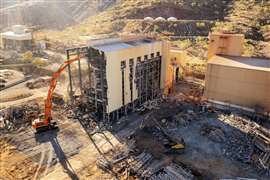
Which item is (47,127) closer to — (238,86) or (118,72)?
(118,72)

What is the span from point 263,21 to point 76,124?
2073 inches

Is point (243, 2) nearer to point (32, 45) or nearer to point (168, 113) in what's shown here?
point (32, 45)

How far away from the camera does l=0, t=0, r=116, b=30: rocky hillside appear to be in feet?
282

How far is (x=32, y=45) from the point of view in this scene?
5422 centimetres

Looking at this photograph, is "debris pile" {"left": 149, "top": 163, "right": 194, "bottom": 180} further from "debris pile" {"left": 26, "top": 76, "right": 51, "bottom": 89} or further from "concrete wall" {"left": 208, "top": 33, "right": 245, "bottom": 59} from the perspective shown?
"debris pile" {"left": 26, "top": 76, "right": 51, "bottom": 89}

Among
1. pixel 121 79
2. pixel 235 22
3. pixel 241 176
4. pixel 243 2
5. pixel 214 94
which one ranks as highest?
pixel 243 2

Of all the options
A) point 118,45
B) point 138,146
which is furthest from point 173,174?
point 118,45

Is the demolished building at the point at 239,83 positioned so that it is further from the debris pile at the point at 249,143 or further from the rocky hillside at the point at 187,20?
the rocky hillside at the point at 187,20

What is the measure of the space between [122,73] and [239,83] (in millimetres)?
11514

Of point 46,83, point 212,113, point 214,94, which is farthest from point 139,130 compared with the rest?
point 46,83

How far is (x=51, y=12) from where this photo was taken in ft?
304

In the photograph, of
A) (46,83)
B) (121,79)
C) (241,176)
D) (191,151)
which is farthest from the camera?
(46,83)

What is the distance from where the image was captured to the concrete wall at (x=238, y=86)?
26.4 metres

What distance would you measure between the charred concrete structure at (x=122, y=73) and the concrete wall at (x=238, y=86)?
18.7ft
